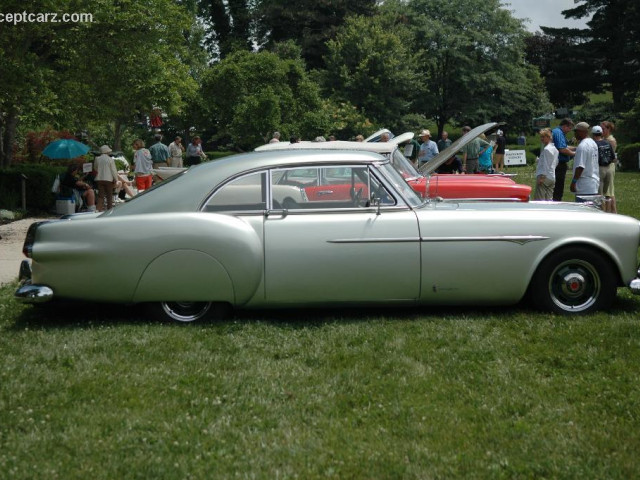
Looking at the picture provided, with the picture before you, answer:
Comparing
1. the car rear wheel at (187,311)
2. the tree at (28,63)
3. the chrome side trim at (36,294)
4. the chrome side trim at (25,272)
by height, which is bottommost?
the car rear wheel at (187,311)

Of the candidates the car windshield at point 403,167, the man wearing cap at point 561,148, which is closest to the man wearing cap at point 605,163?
the man wearing cap at point 561,148

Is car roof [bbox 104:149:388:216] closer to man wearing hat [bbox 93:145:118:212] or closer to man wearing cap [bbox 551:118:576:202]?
man wearing cap [bbox 551:118:576:202]

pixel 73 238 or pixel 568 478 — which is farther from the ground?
pixel 73 238

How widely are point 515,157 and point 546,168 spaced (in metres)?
13.0

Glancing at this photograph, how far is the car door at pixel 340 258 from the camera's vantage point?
264 inches

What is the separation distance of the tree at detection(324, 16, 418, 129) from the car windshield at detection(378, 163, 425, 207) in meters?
45.4

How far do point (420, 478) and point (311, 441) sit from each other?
0.71m

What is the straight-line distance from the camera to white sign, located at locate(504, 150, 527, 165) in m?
25.1

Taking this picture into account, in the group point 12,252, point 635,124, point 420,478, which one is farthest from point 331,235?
point 635,124

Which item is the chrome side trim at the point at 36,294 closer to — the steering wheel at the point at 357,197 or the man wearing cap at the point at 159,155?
the steering wheel at the point at 357,197

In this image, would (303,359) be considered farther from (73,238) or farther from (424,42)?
(424,42)

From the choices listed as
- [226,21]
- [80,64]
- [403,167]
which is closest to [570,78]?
[226,21]

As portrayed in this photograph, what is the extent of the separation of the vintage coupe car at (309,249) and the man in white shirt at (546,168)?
6203mm

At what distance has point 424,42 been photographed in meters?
60.9
